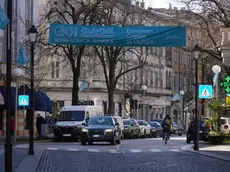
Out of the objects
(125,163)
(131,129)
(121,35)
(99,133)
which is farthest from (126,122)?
(125,163)

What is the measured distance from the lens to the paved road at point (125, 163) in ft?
66.0

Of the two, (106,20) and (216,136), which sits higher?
(106,20)

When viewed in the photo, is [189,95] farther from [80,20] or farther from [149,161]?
[149,161]

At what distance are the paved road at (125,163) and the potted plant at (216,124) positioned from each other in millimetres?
10333

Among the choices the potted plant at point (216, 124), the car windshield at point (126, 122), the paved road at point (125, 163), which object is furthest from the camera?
the car windshield at point (126, 122)

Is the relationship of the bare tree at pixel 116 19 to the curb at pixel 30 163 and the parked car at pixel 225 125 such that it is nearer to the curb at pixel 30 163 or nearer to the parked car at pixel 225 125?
the parked car at pixel 225 125

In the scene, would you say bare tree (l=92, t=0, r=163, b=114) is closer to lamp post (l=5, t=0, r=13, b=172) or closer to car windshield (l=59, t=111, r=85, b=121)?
car windshield (l=59, t=111, r=85, b=121)

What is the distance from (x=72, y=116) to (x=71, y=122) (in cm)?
48

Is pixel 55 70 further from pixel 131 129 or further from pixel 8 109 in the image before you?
pixel 8 109

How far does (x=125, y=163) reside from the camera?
74.1ft

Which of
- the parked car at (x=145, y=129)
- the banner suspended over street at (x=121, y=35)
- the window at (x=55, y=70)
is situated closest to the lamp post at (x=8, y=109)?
the banner suspended over street at (x=121, y=35)

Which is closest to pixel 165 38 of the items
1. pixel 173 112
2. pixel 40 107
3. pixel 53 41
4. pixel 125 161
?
pixel 53 41

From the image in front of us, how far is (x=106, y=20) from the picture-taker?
46375 millimetres

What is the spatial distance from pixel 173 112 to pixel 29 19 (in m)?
47.8
